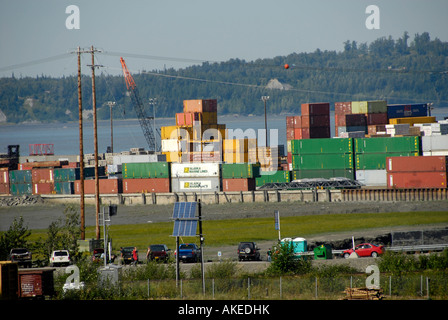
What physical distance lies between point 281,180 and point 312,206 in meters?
10.8

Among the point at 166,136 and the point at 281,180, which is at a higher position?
the point at 166,136

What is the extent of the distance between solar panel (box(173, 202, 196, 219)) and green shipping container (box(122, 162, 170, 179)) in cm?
4804

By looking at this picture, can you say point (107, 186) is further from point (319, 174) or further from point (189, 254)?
point (189, 254)

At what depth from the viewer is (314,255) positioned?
33312 mm

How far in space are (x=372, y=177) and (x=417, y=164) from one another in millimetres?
8558

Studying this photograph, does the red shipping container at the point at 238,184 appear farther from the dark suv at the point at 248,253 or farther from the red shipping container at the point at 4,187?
the dark suv at the point at 248,253

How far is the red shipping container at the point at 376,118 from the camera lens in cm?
9319

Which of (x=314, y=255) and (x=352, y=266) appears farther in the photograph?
(x=314, y=255)

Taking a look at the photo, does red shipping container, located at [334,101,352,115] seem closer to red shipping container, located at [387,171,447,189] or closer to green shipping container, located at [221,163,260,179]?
green shipping container, located at [221,163,260,179]

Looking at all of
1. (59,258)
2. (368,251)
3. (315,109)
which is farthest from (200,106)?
(59,258)

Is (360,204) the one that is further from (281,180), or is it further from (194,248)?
(194,248)

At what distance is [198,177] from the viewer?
74.5 metres
